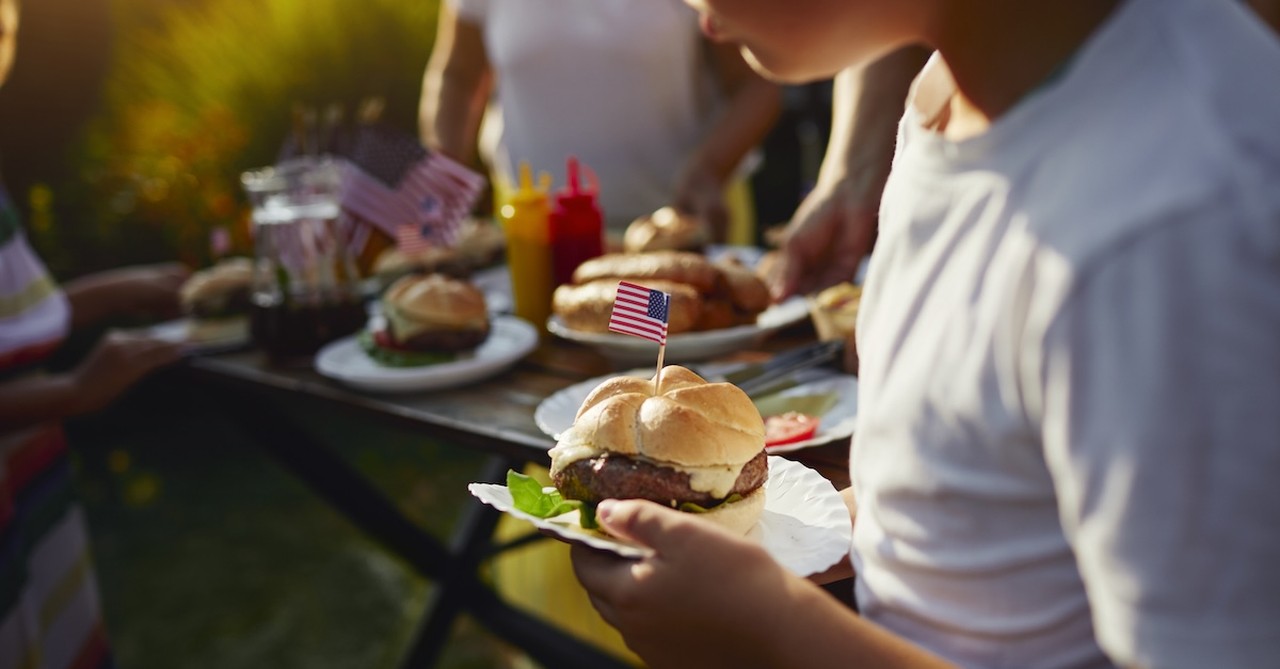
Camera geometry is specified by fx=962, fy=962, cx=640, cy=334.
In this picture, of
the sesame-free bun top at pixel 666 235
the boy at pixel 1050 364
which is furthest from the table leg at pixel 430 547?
the boy at pixel 1050 364

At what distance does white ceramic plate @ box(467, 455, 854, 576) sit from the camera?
1069 millimetres

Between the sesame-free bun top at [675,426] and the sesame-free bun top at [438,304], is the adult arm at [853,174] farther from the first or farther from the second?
the sesame-free bun top at [675,426]

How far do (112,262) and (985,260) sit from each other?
5636mm

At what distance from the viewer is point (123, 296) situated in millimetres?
3004

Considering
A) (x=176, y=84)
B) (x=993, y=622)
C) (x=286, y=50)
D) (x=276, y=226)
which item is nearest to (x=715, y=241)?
(x=276, y=226)

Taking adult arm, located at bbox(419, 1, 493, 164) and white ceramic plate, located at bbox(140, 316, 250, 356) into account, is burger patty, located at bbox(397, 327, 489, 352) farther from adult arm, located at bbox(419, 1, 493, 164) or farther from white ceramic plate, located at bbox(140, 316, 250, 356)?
adult arm, located at bbox(419, 1, 493, 164)

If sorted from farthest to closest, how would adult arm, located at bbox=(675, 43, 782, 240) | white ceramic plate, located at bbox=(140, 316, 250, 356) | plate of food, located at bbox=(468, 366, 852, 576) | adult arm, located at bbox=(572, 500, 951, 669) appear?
adult arm, located at bbox=(675, 43, 782, 240) < white ceramic plate, located at bbox=(140, 316, 250, 356) < plate of food, located at bbox=(468, 366, 852, 576) < adult arm, located at bbox=(572, 500, 951, 669)

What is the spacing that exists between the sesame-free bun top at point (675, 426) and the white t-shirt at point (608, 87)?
98.2 inches

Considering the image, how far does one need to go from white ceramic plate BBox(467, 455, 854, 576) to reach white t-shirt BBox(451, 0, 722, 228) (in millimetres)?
2478

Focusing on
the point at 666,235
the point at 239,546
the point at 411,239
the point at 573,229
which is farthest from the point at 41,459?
the point at 239,546

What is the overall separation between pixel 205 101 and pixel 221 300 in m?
3.54

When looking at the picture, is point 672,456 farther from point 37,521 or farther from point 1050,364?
point 37,521

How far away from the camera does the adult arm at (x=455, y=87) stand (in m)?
3.96

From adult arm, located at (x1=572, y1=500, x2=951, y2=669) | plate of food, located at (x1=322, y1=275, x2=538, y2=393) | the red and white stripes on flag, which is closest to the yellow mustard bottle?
plate of food, located at (x1=322, y1=275, x2=538, y2=393)
